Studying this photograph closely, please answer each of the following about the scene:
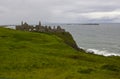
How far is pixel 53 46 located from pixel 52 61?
19.7 m

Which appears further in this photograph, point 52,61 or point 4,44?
point 4,44

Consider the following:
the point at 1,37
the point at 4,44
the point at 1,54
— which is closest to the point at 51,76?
the point at 1,54

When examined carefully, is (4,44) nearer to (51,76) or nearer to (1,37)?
(1,37)

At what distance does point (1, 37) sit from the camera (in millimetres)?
81250

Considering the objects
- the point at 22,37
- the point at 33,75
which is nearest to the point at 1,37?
the point at 22,37

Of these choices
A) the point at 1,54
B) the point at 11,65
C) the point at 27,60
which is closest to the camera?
the point at 11,65

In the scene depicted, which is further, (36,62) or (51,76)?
(36,62)

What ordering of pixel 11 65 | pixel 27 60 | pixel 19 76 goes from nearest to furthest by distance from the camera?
1. pixel 19 76
2. pixel 11 65
3. pixel 27 60

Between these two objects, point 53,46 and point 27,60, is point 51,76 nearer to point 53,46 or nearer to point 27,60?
point 27,60

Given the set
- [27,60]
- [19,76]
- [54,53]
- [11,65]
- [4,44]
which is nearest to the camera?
[19,76]

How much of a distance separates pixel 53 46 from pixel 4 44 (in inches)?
447

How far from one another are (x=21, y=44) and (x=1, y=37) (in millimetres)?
11282

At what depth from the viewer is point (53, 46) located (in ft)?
245

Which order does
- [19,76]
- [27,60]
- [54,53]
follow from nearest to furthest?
1. [19,76]
2. [27,60]
3. [54,53]
